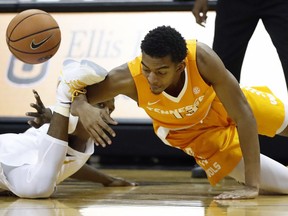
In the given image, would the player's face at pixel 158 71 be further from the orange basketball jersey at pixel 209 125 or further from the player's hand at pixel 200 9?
the player's hand at pixel 200 9

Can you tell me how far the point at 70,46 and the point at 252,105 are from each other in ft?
9.11

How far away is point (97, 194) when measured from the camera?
3.28 meters

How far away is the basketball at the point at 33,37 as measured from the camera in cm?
342

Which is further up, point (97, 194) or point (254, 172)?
point (254, 172)

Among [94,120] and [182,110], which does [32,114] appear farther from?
[182,110]

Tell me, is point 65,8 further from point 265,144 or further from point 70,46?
point 265,144

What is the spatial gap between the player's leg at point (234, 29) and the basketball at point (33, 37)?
87 centimetres

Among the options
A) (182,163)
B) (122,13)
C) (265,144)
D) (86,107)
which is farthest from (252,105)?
(122,13)

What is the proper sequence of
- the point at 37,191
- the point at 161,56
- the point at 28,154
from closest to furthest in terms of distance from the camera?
the point at 161,56 → the point at 37,191 → the point at 28,154

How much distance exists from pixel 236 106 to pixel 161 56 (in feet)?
1.30

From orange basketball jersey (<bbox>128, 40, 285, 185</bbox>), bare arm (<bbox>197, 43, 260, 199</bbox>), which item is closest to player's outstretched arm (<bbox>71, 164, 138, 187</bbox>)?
orange basketball jersey (<bbox>128, 40, 285, 185</bbox>)

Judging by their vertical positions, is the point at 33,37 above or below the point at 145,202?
above

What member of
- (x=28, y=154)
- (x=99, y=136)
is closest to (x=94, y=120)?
(x=99, y=136)

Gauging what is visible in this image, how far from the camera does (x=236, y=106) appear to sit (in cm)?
282
